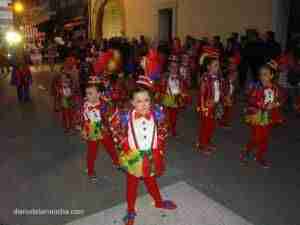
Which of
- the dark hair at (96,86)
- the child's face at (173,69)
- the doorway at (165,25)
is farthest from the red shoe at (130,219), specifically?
the doorway at (165,25)

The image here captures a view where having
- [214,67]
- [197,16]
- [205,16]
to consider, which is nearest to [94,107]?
[214,67]

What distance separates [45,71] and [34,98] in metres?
8.00

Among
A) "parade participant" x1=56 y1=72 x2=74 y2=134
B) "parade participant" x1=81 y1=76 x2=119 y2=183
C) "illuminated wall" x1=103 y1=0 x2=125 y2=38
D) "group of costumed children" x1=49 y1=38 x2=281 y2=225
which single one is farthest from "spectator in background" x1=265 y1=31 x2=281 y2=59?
"illuminated wall" x1=103 y1=0 x2=125 y2=38

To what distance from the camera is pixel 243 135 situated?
22.2ft

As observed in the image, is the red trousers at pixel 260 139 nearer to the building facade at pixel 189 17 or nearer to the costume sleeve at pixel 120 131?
the costume sleeve at pixel 120 131

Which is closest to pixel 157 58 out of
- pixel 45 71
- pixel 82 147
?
pixel 82 147

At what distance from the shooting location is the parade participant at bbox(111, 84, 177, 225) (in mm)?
3553

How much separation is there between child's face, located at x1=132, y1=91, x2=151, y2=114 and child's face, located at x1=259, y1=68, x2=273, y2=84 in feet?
6.86

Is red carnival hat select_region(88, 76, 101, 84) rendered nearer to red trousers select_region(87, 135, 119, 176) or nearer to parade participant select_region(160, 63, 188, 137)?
red trousers select_region(87, 135, 119, 176)

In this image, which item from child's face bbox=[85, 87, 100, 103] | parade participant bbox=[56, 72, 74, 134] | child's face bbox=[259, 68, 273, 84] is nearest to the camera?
child's face bbox=[85, 87, 100, 103]

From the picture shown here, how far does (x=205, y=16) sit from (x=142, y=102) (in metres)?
11.0

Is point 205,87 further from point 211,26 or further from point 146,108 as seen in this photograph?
point 211,26

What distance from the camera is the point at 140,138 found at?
357 centimetres

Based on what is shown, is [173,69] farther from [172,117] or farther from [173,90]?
[172,117]
